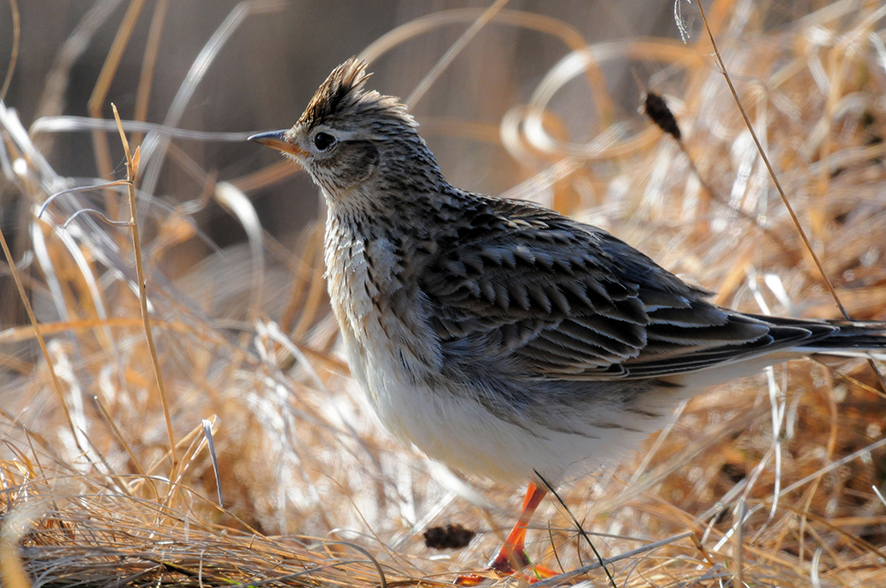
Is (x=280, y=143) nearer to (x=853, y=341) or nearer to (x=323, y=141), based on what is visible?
(x=323, y=141)

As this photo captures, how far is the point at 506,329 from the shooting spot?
336 centimetres

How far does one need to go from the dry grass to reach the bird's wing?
0.55 meters

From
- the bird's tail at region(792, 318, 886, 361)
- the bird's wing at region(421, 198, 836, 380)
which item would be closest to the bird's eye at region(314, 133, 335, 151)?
→ the bird's wing at region(421, 198, 836, 380)

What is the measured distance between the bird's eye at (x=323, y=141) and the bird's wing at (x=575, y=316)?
0.70 metres

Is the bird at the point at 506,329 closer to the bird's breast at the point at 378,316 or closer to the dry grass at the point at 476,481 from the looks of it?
the bird's breast at the point at 378,316

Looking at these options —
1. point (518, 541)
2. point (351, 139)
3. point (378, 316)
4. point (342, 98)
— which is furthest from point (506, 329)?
point (342, 98)

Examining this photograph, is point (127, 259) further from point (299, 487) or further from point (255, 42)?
point (255, 42)

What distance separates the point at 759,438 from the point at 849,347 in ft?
4.35

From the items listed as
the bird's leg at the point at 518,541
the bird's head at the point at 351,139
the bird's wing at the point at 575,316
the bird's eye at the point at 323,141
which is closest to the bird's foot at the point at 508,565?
the bird's leg at the point at 518,541

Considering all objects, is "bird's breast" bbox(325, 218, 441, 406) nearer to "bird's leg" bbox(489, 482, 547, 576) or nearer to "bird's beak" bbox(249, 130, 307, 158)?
"bird's beak" bbox(249, 130, 307, 158)

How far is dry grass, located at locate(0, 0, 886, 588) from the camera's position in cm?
283

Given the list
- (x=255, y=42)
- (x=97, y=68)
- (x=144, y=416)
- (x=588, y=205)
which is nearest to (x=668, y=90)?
(x=588, y=205)

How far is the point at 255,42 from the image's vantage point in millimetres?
10375

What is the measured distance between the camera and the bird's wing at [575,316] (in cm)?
331
